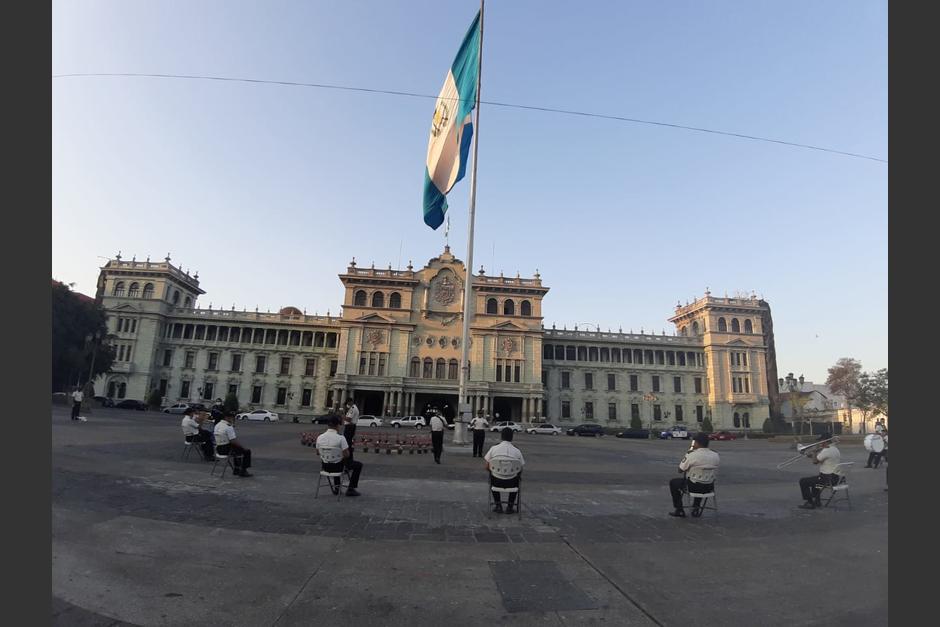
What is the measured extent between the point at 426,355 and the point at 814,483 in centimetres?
4886

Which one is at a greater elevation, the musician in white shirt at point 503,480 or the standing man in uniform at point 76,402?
the musician in white shirt at point 503,480

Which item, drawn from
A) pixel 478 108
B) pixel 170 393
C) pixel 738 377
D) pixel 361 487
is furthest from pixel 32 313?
pixel 738 377

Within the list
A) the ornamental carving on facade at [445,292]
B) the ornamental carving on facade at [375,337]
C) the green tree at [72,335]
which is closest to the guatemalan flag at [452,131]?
the green tree at [72,335]

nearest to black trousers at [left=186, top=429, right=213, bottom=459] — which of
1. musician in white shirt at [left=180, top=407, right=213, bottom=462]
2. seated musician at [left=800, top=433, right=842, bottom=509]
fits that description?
musician in white shirt at [left=180, top=407, right=213, bottom=462]

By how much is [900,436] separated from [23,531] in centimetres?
477

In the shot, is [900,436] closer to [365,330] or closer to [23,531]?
[23,531]

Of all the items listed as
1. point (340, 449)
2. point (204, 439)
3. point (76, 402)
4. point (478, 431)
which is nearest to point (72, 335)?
point (76, 402)

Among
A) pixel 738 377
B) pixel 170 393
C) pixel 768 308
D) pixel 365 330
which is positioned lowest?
pixel 170 393

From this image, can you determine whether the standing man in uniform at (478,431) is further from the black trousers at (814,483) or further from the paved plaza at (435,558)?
the black trousers at (814,483)

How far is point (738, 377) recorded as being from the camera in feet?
201

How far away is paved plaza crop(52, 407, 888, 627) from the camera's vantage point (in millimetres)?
3332

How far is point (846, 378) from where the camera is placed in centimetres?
6266

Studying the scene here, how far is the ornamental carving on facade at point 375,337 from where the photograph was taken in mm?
55125

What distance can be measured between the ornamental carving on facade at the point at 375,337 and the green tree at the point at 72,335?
25302 millimetres
